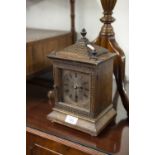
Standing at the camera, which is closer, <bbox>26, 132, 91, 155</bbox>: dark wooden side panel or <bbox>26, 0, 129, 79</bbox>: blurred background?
<bbox>26, 132, 91, 155</bbox>: dark wooden side panel

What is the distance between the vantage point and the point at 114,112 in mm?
909

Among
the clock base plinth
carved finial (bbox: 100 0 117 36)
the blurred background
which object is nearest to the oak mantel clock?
the clock base plinth

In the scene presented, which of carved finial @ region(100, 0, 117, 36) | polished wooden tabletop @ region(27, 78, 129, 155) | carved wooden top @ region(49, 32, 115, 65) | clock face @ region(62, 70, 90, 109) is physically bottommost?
polished wooden tabletop @ region(27, 78, 129, 155)

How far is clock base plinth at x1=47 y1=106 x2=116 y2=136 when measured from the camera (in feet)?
2.57

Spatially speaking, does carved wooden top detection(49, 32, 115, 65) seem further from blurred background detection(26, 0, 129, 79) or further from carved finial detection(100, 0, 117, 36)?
blurred background detection(26, 0, 129, 79)

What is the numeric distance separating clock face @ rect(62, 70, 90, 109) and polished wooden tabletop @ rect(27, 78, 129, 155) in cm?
9

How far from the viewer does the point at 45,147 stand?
84 centimetres

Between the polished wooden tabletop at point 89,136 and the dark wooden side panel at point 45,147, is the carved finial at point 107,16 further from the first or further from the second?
the dark wooden side panel at point 45,147

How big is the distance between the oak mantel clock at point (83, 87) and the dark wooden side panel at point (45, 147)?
2.9 inches

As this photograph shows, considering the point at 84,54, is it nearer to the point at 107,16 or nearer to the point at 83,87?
the point at 83,87

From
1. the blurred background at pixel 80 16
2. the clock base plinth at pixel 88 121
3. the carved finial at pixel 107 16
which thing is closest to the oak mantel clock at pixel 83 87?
the clock base plinth at pixel 88 121
